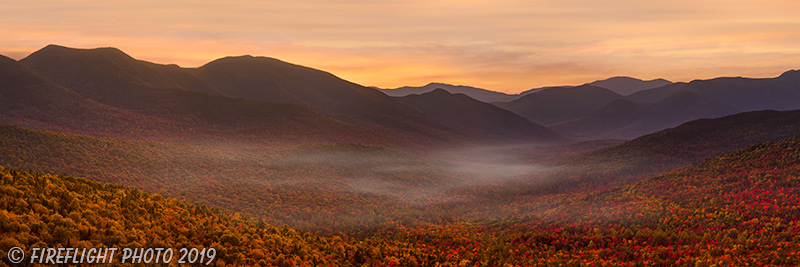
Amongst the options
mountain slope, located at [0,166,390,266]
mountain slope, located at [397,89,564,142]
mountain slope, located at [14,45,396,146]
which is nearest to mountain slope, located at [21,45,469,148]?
mountain slope, located at [14,45,396,146]

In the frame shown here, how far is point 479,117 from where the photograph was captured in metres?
172

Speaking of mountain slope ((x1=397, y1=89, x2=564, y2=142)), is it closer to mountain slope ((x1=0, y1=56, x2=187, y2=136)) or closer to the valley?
the valley

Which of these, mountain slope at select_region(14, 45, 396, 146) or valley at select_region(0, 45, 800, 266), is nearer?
valley at select_region(0, 45, 800, 266)

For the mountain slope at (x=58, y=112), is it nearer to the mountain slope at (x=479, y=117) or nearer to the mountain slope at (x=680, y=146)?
the mountain slope at (x=680, y=146)

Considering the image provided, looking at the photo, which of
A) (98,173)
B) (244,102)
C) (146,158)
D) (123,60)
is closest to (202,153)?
(146,158)

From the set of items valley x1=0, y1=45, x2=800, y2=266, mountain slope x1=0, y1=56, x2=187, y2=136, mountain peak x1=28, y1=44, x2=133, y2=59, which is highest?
mountain peak x1=28, y1=44, x2=133, y2=59

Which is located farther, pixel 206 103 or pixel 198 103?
pixel 206 103

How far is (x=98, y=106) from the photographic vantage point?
66625 mm

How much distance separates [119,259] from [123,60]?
107m

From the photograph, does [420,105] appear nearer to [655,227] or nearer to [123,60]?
[123,60]

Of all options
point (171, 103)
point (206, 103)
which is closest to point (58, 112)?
point (171, 103)

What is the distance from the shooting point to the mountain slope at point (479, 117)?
490 ft

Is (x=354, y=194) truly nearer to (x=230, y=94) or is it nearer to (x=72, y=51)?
(x=230, y=94)

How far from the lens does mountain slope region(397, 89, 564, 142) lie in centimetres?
14938
